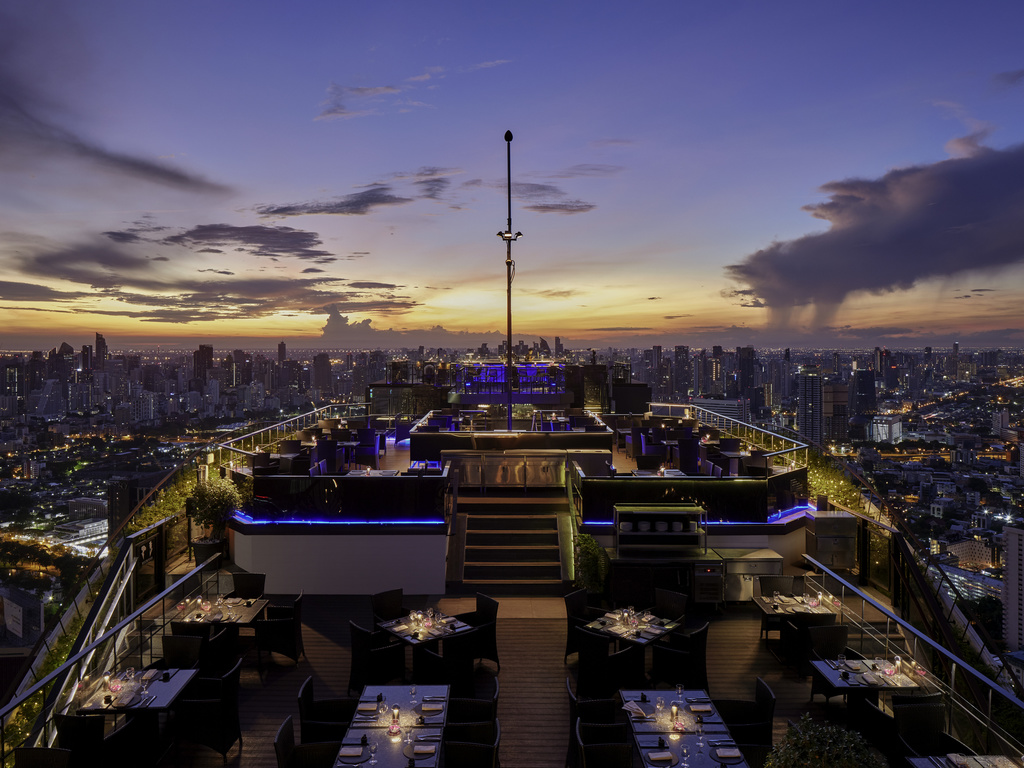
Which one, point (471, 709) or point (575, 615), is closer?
point (471, 709)

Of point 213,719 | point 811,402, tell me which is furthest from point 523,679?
point 811,402

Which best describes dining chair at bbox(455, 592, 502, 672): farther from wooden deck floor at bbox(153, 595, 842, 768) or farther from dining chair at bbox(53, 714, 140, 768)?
dining chair at bbox(53, 714, 140, 768)

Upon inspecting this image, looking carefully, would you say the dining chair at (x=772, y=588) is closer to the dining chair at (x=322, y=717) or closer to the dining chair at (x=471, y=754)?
the dining chair at (x=471, y=754)

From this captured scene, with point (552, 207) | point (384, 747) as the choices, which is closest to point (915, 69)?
point (552, 207)

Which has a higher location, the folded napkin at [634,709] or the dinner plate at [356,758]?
the dinner plate at [356,758]

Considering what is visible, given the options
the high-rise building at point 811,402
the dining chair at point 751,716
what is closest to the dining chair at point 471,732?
the dining chair at point 751,716

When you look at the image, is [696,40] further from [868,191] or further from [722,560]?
[722,560]

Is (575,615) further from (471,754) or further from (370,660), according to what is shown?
(471,754)
